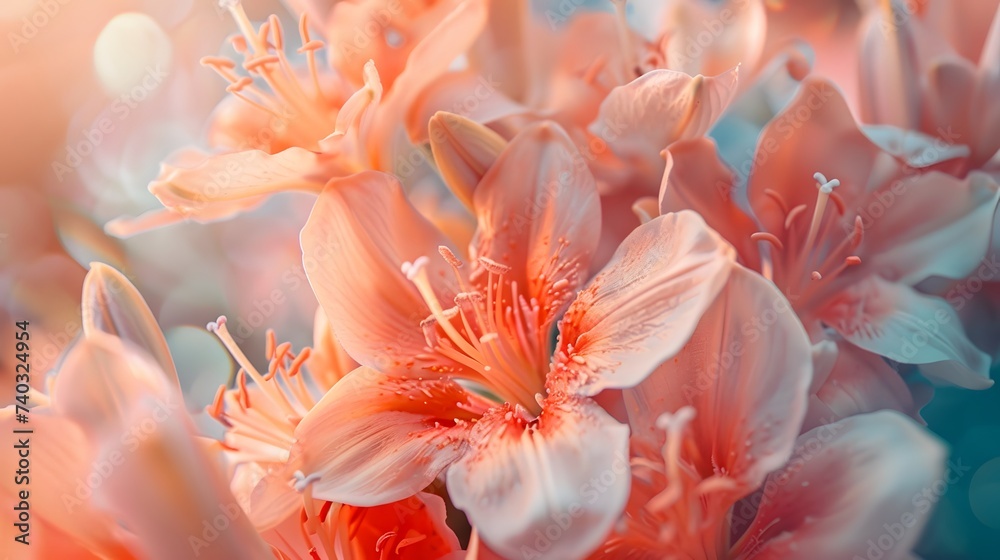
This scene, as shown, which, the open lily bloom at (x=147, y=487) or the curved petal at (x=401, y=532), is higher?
the open lily bloom at (x=147, y=487)

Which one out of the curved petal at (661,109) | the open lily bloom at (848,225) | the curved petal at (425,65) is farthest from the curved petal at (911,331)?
the curved petal at (425,65)

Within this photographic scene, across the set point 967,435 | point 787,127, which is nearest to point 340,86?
point 787,127

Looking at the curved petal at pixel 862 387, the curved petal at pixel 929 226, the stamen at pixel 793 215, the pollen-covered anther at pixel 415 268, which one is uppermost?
the pollen-covered anther at pixel 415 268

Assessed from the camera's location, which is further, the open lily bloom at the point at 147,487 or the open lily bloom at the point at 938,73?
the open lily bloom at the point at 938,73

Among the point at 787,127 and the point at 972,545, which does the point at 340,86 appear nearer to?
the point at 787,127

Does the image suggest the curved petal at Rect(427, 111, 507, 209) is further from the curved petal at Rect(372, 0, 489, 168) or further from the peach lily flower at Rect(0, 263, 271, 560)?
the peach lily flower at Rect(0, 263, 271, 560)

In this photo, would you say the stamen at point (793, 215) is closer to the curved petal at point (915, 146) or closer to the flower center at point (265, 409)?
the curved petal at point (915, 146)

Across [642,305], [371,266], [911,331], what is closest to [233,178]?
[371,266]
